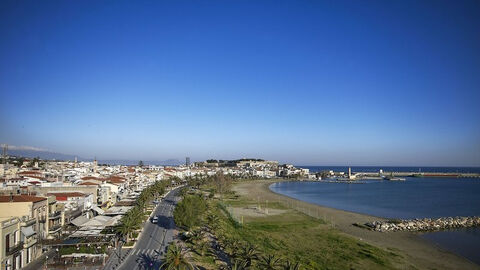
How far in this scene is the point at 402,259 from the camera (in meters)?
27.0

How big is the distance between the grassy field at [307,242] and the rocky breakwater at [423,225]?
18.7ft

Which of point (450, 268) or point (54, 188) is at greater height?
point (54, 188)

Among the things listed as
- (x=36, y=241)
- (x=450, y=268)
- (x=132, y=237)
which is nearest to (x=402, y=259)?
(x=450, y=268)

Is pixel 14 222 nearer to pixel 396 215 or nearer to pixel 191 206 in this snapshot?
pixel 191 206

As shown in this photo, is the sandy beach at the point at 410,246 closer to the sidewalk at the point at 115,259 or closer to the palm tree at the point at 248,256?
the palm tree at the point at 248,256

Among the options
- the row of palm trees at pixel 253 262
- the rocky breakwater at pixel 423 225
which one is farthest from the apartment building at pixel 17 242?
the rocky breakwater at pixel 423 225

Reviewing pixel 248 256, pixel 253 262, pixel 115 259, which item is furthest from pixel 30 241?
pixel 253 262

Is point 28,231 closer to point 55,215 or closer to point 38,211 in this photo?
point 38,211

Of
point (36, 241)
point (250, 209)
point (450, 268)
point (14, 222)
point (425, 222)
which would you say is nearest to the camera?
point (14, 222)

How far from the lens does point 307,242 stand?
3117 cm

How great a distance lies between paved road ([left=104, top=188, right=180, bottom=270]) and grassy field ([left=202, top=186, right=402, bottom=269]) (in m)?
5.38

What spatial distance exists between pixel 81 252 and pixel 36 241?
3.16 m

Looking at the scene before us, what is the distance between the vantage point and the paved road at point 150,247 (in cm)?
2280

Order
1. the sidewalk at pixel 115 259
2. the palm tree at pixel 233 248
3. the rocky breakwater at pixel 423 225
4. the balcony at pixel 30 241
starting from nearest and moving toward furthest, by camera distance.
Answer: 1. the palm tree at pixel 233 248
2. the sidewalk at pixel 115 259
3. the balcony at pixel 30 241
4. the rocky breakwater at pixel 423 225
